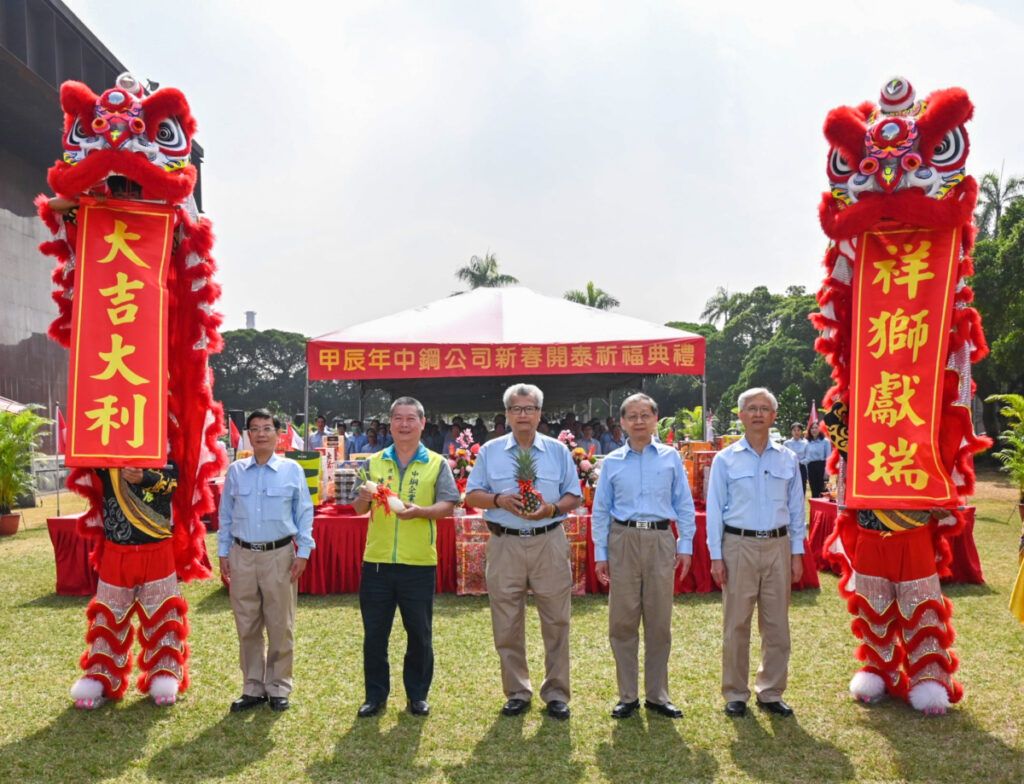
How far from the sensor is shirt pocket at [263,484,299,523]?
3.54 m

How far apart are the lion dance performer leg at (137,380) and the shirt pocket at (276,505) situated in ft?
1.75

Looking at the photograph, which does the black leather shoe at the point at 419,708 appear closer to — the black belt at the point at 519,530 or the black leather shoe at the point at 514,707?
the black leather shoe at the point at 514,707

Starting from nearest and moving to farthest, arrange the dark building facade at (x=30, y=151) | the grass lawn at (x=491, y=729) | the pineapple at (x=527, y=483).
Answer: the grass lawn at (x=491, y=729) < the pineapple at (x=527, y=483) < the dark building facade at (x=30, y=151)

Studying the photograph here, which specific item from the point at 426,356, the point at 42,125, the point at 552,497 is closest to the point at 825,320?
the point at 552,497

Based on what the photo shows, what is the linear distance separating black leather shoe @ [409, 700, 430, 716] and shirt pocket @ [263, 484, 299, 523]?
1012 mm

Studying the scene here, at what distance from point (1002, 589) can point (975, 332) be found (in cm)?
340

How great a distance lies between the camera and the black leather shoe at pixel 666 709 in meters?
3.45

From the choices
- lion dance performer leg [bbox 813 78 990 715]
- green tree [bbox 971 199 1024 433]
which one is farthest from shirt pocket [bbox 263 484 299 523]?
green tree [bbox 971 199 1024 433]

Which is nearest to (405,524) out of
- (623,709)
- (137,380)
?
(623,709)

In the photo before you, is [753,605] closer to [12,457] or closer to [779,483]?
[779,483]

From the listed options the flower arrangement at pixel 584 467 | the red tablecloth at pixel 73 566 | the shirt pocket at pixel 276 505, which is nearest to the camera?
the shirt pocket at pixel 276 505

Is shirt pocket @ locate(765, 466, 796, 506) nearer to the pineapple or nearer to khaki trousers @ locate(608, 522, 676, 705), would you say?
khaki trousers @ locate(608, 522, 676, 705)

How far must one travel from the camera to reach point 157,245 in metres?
3.64

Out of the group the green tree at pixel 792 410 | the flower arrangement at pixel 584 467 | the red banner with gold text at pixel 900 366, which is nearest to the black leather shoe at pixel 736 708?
the red banner with gold text at pixel 900 366
